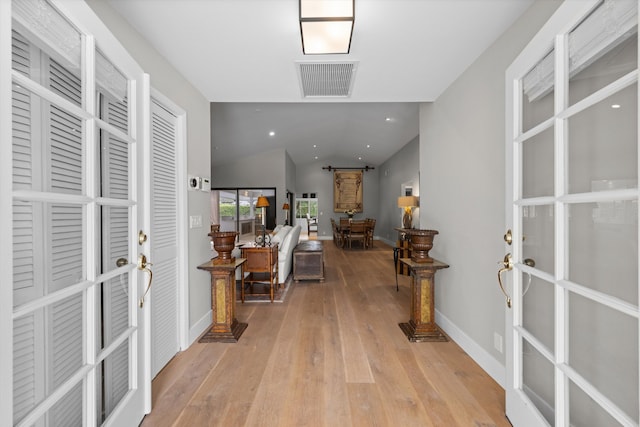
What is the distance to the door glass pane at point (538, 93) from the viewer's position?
4.13 ft

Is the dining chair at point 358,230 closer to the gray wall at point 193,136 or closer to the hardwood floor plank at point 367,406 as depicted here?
the gray wall at point 193,136

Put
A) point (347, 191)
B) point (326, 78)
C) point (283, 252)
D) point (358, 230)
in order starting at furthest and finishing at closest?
point (347, 191) → point (358, 230) → point (283, 252) → point (326, 78)

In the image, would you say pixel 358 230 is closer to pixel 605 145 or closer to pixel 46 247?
pixel 605 145

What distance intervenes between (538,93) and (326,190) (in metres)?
10.7

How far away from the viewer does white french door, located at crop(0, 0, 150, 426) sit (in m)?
0.90

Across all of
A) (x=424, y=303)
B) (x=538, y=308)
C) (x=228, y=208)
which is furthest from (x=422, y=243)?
(x=228, y=208)

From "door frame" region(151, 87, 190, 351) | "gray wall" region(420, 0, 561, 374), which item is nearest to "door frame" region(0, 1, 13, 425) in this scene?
"door frame" region(151, 87, 190, 351)

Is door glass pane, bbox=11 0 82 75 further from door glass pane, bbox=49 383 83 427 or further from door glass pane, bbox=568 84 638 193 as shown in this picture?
door glass pane, bbox=568 84 638 193

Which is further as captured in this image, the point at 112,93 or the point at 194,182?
the point at 194,182

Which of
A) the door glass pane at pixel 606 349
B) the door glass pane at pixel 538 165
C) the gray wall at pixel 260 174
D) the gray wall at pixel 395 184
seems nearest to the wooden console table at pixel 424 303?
the door glass pane at pixel 538 165

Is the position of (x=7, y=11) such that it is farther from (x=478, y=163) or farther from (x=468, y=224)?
(x=468, y=224)

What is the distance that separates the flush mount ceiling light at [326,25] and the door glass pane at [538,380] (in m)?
1.95

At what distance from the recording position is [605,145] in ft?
3.49

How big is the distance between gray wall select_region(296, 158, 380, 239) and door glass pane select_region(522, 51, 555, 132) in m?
10.5
